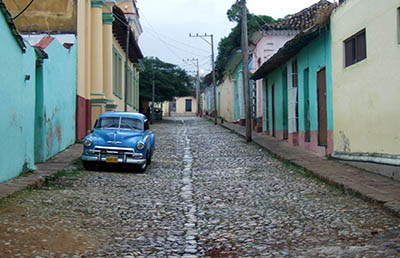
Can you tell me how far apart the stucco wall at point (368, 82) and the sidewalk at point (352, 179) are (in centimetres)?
58

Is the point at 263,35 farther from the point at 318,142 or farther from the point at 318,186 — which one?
the point at 318,186

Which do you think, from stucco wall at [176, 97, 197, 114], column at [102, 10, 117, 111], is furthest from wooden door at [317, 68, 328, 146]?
stucco wall at [176, 97, 197, 114]

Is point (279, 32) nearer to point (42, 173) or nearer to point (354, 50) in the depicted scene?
point (354, 50)

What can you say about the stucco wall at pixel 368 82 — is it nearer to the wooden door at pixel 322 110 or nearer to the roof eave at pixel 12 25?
the wooden door at pixel 322 110

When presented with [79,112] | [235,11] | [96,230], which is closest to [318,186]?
[96,230]

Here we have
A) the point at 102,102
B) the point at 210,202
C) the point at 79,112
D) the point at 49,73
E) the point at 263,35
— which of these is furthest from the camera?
the point at 263,35

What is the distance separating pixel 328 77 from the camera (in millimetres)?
13953

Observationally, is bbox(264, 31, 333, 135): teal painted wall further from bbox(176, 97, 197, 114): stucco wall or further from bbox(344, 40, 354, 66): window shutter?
bbox(176, 97, 197, 114): stucco wall

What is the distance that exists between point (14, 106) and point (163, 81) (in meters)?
39.0

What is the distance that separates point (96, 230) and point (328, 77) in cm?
965

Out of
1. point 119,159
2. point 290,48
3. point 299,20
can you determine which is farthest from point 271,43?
point 119,159

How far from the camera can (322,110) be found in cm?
1499

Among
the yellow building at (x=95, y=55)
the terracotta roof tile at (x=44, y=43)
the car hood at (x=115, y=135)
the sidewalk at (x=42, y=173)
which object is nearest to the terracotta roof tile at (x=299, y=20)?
the yellow building at (x=95, y=55)

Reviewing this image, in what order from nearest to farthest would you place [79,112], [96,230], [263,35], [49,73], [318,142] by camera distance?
[96,230]
[49,73]
[318,142]
[79,112]
[263,35]
